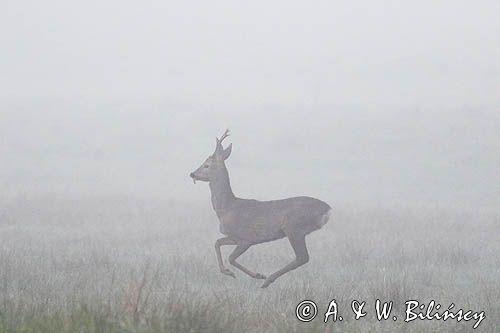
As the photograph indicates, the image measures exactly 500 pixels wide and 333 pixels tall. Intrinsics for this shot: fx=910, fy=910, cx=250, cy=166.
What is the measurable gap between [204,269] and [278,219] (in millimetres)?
2464

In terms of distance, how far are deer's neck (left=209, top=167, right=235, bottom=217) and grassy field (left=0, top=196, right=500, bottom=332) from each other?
804mm

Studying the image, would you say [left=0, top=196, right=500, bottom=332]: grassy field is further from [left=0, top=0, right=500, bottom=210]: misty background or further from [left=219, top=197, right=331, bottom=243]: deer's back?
[left=0, top=0, right=500, bottom=210]: misty background

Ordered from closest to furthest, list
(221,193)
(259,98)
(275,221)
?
(275,221) < (221,193) < (259,98)

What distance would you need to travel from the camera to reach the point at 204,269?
10492mm

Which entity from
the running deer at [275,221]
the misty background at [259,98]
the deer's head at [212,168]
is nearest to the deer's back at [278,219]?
the running deer at [275,221]

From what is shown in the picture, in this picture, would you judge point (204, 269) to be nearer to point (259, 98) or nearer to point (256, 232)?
point (256, 232)

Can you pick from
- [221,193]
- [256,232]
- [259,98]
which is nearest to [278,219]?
[256,232]

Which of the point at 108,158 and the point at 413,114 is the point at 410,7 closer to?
the point at 413,114

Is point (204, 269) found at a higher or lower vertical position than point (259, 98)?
lower

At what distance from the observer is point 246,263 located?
11562 millimetres

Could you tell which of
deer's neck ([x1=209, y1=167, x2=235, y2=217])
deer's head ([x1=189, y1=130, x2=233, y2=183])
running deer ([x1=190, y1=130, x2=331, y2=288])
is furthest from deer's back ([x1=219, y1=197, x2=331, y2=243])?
deer's head ([x1=189, y1=130, x2=233, y2=183])

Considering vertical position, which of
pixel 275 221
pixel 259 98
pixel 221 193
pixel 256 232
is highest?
pixel 259 98

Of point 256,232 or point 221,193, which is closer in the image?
point 256,232

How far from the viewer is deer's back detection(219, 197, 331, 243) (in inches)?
325
